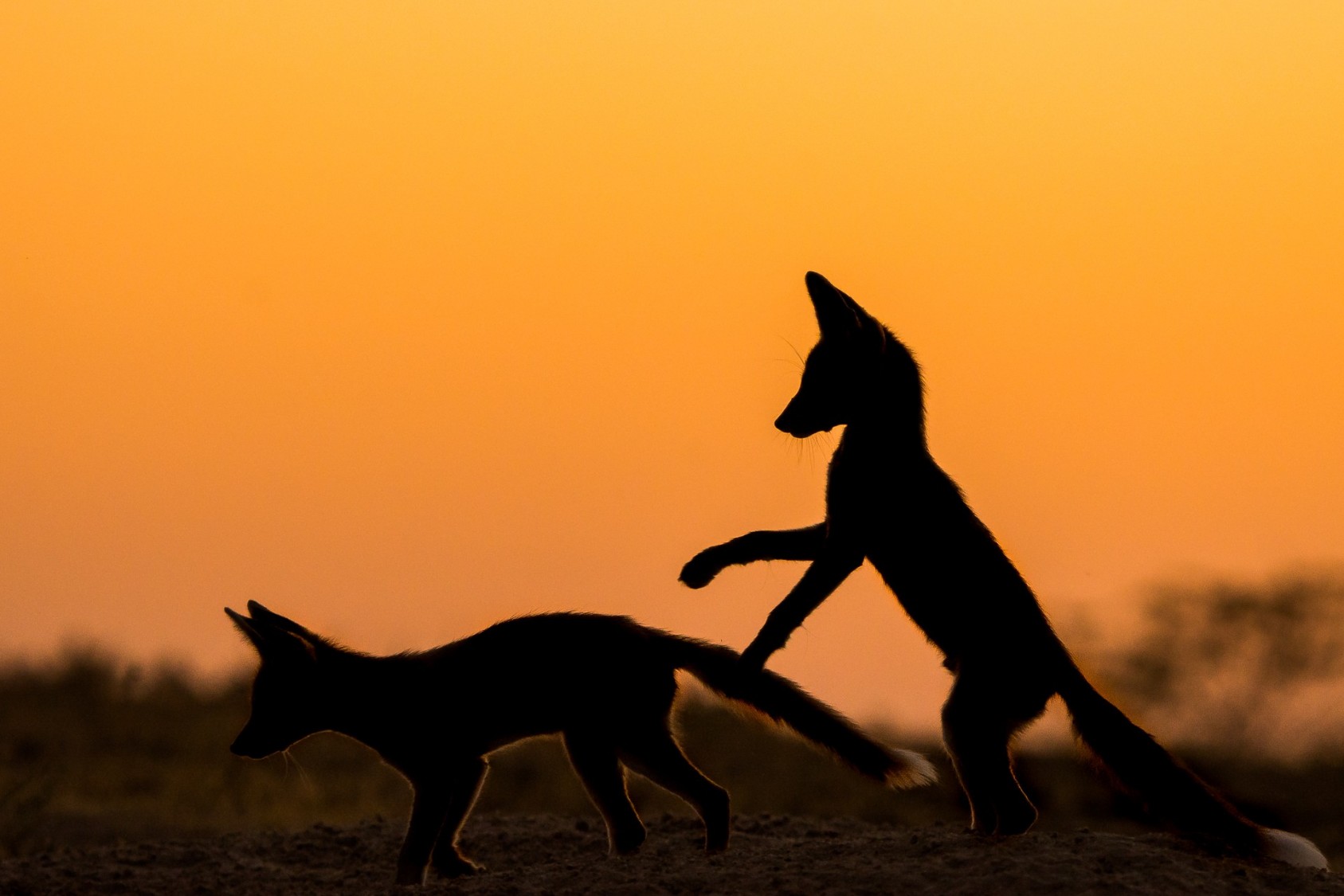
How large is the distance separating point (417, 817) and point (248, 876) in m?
1.25

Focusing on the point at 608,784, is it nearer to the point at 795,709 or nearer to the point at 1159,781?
the point at 795,709

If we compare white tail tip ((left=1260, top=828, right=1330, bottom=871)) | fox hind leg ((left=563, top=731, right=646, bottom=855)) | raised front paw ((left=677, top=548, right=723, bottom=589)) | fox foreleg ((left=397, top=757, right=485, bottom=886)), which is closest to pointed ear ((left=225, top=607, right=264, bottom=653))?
fox foreleg ((left=397, top=757, right=485, bottom=886))

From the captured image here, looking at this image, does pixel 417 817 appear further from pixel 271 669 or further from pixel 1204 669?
pixel 1204 669

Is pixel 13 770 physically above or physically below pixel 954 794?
below

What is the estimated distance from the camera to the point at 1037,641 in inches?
260

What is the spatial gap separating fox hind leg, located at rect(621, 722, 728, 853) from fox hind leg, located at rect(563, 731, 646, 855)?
0.59ft

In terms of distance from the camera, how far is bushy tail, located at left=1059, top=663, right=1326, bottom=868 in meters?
6.73

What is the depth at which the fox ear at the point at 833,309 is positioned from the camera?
6.68 meters

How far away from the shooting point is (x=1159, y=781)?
6.79 m

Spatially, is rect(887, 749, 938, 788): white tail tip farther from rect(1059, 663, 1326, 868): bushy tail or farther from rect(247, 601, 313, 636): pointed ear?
rect(247, 601, 313, 636): pointed ear

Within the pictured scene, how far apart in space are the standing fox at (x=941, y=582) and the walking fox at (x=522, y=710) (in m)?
0.93

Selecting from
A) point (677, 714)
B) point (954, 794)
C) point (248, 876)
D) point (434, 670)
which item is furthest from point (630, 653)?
point (954, 794)

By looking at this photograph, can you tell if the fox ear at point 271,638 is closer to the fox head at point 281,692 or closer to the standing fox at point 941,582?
the fox head at point 281,692

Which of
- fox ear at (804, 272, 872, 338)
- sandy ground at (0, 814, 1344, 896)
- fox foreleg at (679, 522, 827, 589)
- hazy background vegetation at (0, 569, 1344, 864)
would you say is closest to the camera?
sandy ground at (0, 814, 1344, 896)
